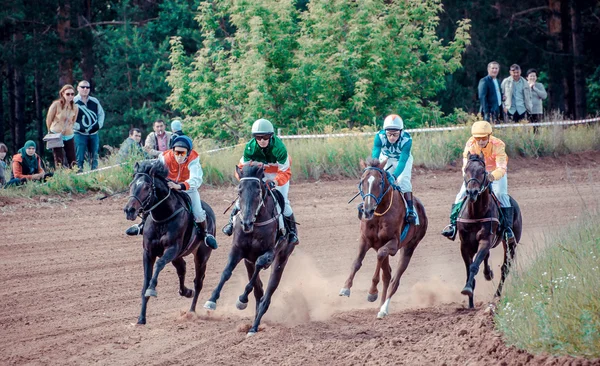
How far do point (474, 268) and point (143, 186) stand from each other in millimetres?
4643

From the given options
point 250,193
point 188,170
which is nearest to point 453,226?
point 250,193

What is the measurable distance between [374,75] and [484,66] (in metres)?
14.8

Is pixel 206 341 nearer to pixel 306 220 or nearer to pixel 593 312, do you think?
pixel 593 312

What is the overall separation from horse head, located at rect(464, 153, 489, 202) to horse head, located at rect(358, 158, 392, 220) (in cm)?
112

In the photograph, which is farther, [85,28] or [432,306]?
[85,28]

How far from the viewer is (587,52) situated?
44.0m

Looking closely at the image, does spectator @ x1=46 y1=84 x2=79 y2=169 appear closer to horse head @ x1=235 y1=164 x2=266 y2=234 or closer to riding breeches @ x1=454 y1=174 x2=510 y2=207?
horse head @ x1=235 y1=164 x2=266 y2=234

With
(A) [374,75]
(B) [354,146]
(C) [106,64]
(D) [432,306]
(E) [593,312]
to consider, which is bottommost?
(D) [432,306]

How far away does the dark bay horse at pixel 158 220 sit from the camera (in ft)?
37.7

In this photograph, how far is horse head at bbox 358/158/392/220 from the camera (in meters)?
11.8


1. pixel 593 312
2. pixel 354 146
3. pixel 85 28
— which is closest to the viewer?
pixel 593 312

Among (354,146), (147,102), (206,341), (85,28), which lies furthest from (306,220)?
(147,102)

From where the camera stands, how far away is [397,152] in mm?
13242

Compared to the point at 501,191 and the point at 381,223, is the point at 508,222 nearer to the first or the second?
the point at 501,191
